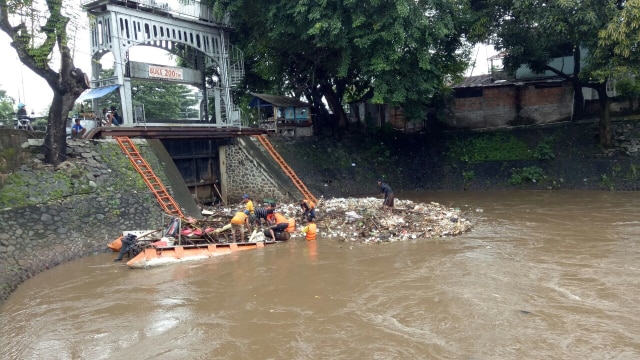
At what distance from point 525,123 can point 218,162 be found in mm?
16814

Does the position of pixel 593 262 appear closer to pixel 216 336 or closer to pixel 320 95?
pixel 216 336

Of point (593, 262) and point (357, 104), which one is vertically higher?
point (357, 104)

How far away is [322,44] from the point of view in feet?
60.5

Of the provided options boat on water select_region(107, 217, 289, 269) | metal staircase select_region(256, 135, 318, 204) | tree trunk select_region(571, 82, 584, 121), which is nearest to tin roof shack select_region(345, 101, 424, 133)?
tree trunk select_region(571, 82, 584, 121)

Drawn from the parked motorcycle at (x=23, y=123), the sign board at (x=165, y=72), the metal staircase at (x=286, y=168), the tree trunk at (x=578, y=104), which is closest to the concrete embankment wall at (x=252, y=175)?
the metal staircase at (x=286, y=168)

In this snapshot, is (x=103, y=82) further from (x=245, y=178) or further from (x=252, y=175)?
(x=252, y=175)

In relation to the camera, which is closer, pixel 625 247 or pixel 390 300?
pixel 390 300

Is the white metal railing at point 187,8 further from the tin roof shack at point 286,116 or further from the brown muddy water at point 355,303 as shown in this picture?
the brown muddy water at point 355,303

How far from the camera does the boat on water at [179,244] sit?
1086 centimetres

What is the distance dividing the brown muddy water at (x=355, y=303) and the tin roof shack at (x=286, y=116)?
1115 centimetres

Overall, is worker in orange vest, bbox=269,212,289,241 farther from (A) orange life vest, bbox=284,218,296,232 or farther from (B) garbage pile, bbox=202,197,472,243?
(B) garbage pile, bbox=202,197,472,243

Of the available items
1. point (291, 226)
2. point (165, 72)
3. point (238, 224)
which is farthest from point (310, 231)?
point (165, 72)

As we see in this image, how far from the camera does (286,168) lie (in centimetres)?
1934

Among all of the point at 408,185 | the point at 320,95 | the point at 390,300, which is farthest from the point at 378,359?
the point at 320,95
